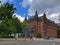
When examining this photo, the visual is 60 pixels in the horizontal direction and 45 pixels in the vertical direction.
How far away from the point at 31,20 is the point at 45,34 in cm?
1928

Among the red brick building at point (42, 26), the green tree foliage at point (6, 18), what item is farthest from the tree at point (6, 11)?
the red brick building at point (42, 26)

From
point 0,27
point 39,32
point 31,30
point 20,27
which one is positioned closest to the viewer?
point 0,27

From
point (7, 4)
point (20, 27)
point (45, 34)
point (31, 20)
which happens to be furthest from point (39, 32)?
point (7, 4)

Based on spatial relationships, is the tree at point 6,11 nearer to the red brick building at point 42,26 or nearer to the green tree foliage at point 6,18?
the green tree foliage at point 6,18

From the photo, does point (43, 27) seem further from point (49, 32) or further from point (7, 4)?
point (7, 4)

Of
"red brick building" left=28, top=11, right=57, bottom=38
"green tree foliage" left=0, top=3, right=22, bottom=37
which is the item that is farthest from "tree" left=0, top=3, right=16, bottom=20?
"red brick building" left=28, top=11, right=57, bottom=38

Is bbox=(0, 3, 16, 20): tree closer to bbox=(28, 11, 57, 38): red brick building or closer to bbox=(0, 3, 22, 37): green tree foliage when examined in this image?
bbox=(0, 3, 22, 37): green tree foliage

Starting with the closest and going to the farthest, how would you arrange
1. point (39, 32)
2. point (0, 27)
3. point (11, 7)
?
point (0, 27), point (11, 7), point (39, 32)

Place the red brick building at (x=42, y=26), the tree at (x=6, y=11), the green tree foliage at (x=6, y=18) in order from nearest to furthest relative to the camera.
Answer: the green tree foliage at (x=6, y=18) < the tree at (x=6, y=11) < the red brick building at (x=42, y=26)

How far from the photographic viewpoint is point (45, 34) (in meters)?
162

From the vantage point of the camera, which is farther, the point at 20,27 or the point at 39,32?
the point at 39,32

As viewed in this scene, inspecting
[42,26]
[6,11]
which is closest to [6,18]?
[6,11]

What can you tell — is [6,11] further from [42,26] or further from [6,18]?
[42,26]

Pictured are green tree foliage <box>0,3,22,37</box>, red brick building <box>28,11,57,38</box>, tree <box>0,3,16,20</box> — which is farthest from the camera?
red brick building <box>28,11,57,38</box>
